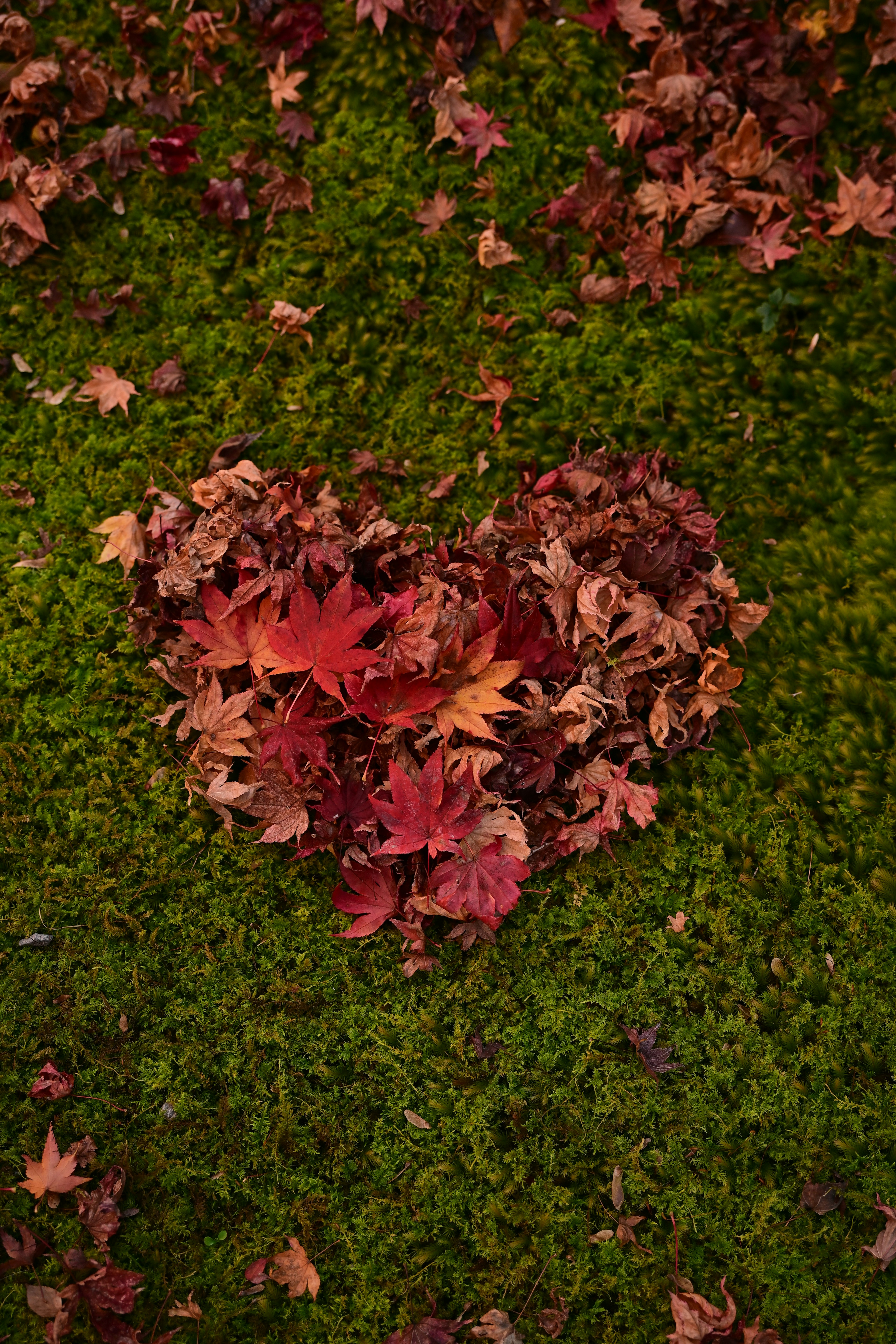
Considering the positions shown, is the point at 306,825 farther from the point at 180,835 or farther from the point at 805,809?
the point at 805,809

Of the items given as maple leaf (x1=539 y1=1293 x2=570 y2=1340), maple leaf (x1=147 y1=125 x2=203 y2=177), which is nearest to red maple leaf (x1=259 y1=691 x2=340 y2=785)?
maple leaf (x1=539 y1=1293 x2=570 y2=1340)

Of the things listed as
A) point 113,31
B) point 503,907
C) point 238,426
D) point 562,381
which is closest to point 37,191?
point 113,31

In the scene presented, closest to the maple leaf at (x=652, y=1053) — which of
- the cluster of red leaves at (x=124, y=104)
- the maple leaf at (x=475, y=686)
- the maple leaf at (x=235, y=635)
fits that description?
the maple leaf at (x=475, y=686)

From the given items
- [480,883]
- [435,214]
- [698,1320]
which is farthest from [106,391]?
[698,1320]

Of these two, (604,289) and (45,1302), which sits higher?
(604,289)

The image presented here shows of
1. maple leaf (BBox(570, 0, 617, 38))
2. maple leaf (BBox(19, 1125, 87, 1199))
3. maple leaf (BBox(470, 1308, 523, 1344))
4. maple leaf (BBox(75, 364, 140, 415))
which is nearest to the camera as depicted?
maple leaf (BBox(470, 1308, 523, 1344))

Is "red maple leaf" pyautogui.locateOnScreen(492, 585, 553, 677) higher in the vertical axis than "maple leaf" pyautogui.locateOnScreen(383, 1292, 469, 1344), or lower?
higher

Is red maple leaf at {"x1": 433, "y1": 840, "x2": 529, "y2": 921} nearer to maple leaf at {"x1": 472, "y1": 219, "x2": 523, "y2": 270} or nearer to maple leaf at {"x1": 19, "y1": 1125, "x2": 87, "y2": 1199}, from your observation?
maple leaf at {"x1": 19, "y1": 1125, "x2": 87, "y2": 1199}

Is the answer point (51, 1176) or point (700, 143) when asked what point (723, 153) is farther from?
point (51, 1176)
